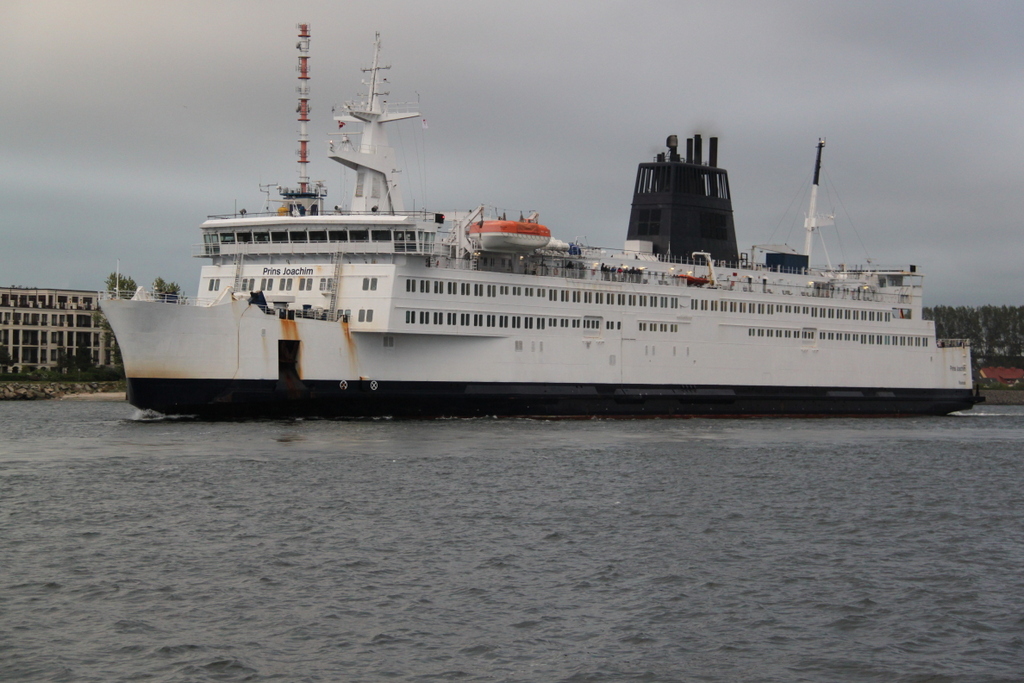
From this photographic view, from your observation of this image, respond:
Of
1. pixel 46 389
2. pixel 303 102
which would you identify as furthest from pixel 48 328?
pixel 303 102

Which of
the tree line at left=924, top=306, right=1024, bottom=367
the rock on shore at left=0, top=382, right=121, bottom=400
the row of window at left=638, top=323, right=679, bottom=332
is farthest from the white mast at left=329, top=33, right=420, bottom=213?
the tree line at left=924, top=306, right=1024, bottom=367

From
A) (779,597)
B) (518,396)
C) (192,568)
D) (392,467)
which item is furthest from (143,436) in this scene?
(779,597)

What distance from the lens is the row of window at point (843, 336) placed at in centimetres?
5828

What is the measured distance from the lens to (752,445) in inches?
1625

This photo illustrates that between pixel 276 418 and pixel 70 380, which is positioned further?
pixel 70 380

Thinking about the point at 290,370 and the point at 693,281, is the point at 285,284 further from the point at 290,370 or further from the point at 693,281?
the point at 693,281

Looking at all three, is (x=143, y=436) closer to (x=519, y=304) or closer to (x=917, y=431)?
(x=519, y=304)

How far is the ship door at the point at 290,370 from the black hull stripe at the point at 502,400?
0.05 metres

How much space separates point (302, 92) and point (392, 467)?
92.1 ft

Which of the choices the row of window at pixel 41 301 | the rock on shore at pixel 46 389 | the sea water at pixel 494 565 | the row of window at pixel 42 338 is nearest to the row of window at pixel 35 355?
the row of window at pixel 42 338

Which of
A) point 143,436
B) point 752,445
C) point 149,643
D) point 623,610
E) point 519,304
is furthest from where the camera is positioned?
point 519,304

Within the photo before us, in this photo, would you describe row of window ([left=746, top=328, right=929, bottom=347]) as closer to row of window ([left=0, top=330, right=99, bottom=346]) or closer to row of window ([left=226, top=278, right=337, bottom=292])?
row of window ([left=226, top=278, right=337, bottom=292])

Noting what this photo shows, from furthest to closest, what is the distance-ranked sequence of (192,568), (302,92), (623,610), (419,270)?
1. (302,92)
2. (419,270)
3. (192,568)
4. (623,610)

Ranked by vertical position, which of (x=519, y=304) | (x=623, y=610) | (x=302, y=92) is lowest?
(x=623, y=610)
